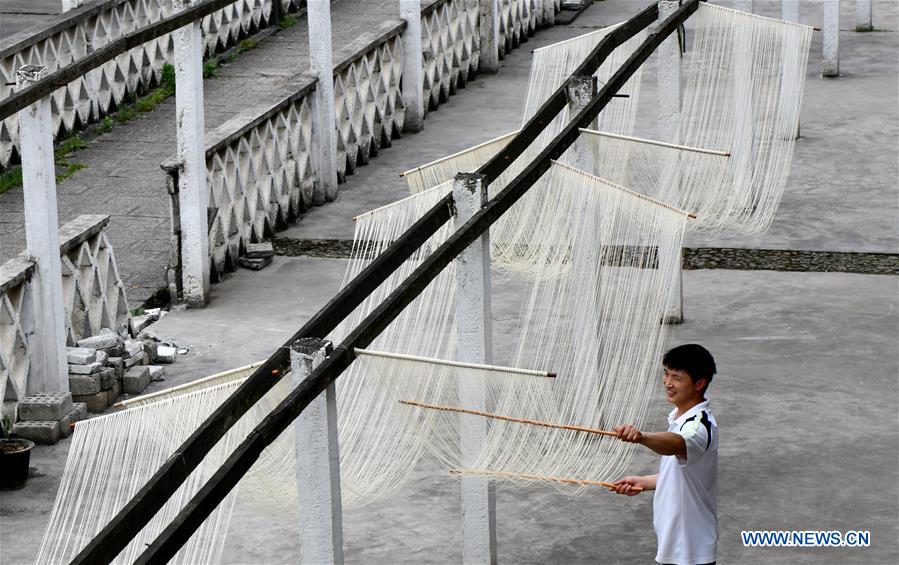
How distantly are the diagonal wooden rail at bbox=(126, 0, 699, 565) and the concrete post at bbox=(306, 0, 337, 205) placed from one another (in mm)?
5431

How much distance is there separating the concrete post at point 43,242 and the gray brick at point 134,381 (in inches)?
19.5

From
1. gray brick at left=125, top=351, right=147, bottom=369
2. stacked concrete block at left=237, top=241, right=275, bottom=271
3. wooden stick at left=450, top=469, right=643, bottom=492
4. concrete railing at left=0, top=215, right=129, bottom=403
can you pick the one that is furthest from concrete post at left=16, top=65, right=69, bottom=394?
wooden stick at left=450, top=469, right=643, bottom=492

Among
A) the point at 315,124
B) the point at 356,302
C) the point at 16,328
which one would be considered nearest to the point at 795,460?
Answer: the point at 356,302

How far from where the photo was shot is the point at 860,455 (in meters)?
8.77

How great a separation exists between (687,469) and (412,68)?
10679 mm

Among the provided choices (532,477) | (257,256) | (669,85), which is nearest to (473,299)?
(532,477)

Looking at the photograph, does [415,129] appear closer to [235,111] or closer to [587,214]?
[235,111]

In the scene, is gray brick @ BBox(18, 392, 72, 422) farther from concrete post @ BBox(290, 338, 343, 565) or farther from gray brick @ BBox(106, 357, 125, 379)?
concrete post @ BBox(290, 338, 343, 565)

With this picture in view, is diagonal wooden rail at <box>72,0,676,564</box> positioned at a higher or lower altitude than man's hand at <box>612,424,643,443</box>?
higher

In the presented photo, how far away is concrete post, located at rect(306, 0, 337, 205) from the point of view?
45.1ft

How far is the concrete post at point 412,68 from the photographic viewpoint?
15.8 meters

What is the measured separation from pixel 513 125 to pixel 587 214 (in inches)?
339

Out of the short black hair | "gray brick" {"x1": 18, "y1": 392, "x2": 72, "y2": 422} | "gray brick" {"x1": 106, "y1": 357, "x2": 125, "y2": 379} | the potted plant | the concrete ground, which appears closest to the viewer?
the short black hair

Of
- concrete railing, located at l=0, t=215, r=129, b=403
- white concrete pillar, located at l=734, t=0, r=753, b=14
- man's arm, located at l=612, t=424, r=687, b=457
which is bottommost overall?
concrete railing, located at l=0, t=215, r=129, b=403
